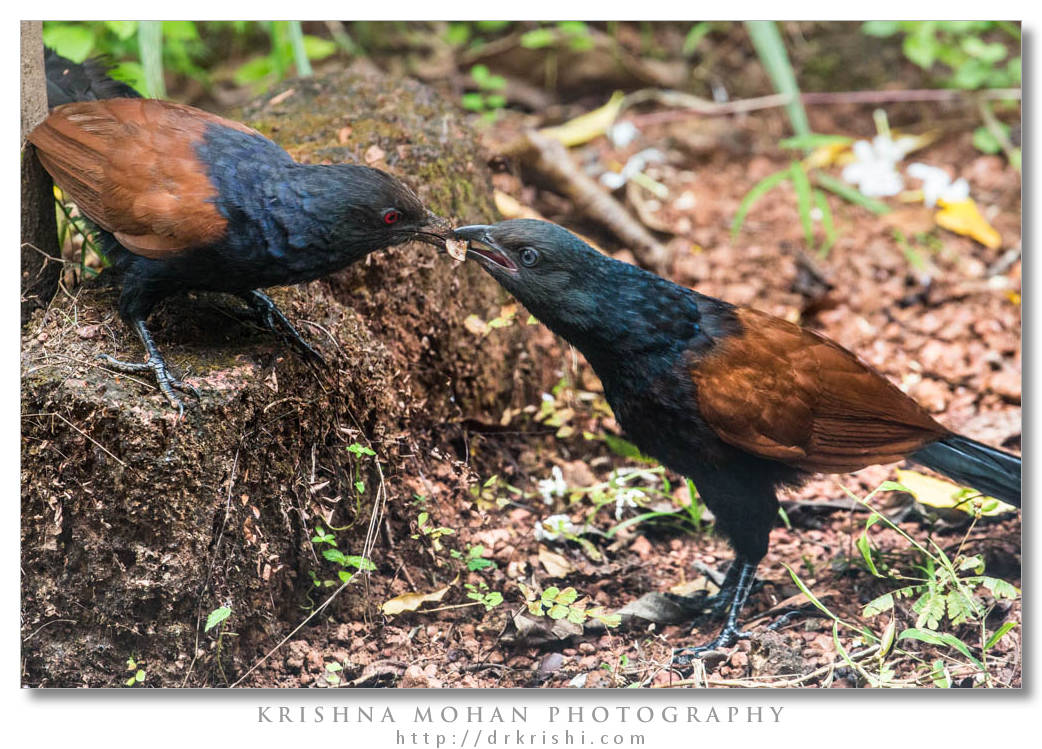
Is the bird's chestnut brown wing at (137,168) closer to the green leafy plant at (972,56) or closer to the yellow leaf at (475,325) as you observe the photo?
the yellow leaf at (475,325)

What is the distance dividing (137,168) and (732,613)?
224cm

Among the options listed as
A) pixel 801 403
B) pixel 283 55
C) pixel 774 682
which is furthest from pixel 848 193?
pixel 283 55

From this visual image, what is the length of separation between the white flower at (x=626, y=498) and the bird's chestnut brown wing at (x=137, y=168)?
1.63 meters

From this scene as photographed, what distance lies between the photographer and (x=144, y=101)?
2.95 metres

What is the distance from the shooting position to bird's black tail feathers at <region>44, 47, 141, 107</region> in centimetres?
312

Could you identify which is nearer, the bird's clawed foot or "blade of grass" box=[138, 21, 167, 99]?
the bird's clawed foot

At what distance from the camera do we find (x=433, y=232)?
2875mm

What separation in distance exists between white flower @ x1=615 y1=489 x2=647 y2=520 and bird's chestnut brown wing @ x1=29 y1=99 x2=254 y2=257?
1626mm

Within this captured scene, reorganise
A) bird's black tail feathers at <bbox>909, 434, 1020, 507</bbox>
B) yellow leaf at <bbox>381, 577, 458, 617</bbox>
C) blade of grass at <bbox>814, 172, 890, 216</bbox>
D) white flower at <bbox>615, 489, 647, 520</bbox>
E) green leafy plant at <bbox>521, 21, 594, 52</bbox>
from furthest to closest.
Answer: green leafy plant at <bbox>521, 21, 594, 52</bbox>
blade of grass at <bbox>814, 172, 890, 216</bbox>
white flower at <bbox>615, 489, 647, 520</bbox>
bird's black tail feathers at <bbox>909, 434, 1020, 507</bbox>
yellow leaf at <bbox>381, 577, 458, 617</bbox>

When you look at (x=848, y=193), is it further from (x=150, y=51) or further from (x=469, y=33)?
(x=150, y=51)

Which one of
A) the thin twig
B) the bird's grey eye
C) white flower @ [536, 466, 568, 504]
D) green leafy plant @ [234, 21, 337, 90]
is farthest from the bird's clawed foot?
green leafy plant @ [234, 21, 337, 90]

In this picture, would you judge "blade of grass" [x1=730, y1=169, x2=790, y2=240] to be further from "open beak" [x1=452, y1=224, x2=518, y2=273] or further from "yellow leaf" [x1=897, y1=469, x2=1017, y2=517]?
"open beak" [x1=452, y1=224, x2=518, y2=273]
